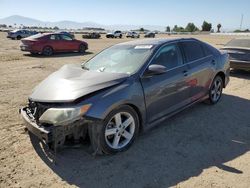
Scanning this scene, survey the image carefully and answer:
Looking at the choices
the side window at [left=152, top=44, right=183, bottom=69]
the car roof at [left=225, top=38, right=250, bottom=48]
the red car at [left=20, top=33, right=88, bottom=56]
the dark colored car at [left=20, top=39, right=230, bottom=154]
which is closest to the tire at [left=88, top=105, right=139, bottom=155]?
the dark colored car at [left=20, top=39, right=230, bottom=154]

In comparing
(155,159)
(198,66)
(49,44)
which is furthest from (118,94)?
(49,44)

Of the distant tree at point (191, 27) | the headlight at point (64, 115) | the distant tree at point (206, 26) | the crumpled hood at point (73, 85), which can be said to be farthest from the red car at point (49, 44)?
the distant tree at point (191, 27)

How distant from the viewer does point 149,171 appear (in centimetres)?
390

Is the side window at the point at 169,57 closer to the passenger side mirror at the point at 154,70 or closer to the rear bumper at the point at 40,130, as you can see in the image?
the passenger side mirror at the point at 154,70

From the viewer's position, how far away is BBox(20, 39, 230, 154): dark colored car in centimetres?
388

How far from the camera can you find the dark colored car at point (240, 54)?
10.1 meters

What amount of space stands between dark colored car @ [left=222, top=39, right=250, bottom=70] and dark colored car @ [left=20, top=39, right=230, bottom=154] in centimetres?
471

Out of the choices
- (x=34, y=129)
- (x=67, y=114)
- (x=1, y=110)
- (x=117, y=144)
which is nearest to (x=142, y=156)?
(x=117, y=144)

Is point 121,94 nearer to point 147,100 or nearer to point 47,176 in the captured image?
point 147,100

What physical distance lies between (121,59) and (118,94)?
1.16m

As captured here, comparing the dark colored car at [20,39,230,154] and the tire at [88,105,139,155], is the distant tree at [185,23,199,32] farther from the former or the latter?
the tire at [88,105,139,155]

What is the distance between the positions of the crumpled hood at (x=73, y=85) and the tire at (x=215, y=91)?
113 inches

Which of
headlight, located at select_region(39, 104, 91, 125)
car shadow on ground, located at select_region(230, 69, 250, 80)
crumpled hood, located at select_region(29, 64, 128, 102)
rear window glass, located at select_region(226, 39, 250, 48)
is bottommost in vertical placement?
car shadow on ground, located at select_region(230, 69, 250, 80)

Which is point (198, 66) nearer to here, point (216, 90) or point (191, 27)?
point (216, 90)
